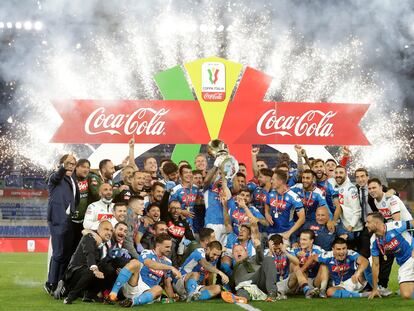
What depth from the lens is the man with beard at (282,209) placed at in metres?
9.93

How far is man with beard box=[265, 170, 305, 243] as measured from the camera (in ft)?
32.6

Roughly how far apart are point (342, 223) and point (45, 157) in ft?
114

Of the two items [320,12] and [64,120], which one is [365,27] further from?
[64,120]

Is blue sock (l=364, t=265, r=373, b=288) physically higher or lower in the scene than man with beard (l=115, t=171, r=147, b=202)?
lower

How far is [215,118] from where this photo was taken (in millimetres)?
14102

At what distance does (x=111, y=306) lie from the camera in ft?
27.3

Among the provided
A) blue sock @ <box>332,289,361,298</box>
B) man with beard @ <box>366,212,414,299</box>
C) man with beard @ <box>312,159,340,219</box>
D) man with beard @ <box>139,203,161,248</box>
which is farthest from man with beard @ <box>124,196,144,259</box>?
man with beard @ <box>366,212,414,299</box>

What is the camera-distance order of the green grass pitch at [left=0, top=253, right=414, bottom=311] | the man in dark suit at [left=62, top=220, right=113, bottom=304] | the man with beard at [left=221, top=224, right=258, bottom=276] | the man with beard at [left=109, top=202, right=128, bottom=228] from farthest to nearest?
the man with beard at [left=221, top=224, right=258, bottom=276] → the man with beard at [left=109, top=202, right=128, bottom=228] → the man in dark suit at [left=62, top=220, right=113, bottom=304] → the green grass pitch at [left=0, top=253, right=414, bottom=311]

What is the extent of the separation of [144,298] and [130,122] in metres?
6.01

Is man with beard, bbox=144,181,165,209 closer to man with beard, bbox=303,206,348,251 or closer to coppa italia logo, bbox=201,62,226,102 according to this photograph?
man with beard, bbox=303,206,348,251

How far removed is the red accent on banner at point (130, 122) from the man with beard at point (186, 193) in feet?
12.7

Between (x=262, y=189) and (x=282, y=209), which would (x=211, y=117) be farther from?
(x=282, y=209)

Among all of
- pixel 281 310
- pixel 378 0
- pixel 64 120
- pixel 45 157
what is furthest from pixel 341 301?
pixel 45 157

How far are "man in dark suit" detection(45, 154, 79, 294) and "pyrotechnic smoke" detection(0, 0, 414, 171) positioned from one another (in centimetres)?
1963
